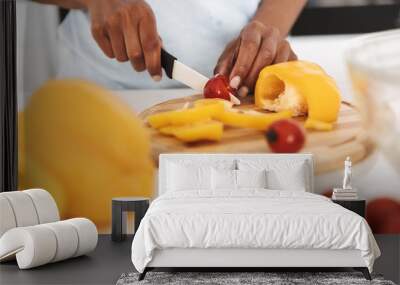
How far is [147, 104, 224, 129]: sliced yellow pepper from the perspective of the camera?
6969 millimetres

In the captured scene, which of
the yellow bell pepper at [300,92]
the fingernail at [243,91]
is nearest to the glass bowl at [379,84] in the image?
the yellow bell pepper at [300,92]

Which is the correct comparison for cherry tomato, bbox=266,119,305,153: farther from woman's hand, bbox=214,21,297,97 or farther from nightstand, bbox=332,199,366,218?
nightstand, bbox=332,199,366,218

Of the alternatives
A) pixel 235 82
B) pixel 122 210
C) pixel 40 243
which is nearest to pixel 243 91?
pixel 235 82

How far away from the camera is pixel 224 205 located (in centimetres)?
524

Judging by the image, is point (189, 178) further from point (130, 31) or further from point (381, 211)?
point (381, 211)

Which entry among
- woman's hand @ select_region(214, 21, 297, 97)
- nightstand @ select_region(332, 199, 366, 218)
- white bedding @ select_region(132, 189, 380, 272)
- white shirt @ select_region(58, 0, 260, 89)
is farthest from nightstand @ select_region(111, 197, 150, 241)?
nightstand @ select_region(332, 199, 366, 218)

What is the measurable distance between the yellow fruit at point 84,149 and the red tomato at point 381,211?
85.0 inches

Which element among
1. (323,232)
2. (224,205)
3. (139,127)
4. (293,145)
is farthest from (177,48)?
(323,232)

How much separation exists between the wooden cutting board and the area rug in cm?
193

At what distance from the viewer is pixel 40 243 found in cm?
529

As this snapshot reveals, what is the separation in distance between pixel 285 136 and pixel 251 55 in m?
0.85

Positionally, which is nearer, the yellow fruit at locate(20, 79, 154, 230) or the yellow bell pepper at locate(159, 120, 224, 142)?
the yellow bell pepper at locate(159, 120, 224, 142)

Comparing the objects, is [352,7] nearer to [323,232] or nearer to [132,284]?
[323,232]

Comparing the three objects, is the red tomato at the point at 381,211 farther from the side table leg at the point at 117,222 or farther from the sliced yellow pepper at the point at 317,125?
the side table leg at the point at 117,222
